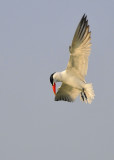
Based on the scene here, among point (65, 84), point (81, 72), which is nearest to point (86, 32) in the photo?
point (81, 72)

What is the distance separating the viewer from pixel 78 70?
10.7 meters

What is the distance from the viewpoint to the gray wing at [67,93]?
11.6 m

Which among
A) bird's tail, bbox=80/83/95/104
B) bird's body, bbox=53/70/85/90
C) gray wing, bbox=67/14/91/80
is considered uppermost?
gray wing, bbox=67/14/91/80

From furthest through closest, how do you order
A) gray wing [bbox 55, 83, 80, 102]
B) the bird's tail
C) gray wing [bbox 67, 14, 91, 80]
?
gray wing [bbox 55, 83, 80, 102], the bird's tail, gray wing [bbox 67, 14, 91, 80]

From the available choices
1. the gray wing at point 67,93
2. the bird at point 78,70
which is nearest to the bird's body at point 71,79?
the bird at point 78,70

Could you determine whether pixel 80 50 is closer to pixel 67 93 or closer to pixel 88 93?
pixel 88 93

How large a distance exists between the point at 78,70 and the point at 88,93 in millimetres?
592

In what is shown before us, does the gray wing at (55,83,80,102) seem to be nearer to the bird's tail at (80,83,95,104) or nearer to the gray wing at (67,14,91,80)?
the bird's tail at (80,83,95,104)

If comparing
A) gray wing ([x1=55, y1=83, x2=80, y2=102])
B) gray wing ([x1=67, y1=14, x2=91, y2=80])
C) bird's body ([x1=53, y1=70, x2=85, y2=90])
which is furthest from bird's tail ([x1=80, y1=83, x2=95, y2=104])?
gray wing ([x1=55, y1=83, x2=80, y2=102])

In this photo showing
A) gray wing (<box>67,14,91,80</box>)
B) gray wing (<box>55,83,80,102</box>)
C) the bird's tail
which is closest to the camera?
gray wing (<box>67,14,91,80</box>)

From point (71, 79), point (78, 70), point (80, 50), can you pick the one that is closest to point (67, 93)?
point (71, 79)

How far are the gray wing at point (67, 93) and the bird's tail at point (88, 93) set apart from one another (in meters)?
0.52

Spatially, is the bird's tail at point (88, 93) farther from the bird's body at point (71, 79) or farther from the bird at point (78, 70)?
the bird's body at point (71, 79)

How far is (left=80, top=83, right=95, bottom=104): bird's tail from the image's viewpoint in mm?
10758
